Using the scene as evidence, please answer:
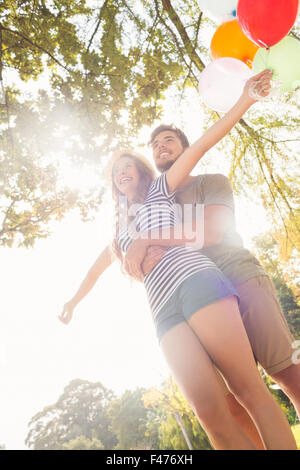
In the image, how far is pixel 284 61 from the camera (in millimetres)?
1869

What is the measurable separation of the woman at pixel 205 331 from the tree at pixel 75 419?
1527 inches

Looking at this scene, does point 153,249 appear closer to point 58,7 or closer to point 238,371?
point 238,371

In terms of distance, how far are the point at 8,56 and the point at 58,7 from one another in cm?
101

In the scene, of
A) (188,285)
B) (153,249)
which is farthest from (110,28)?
(188,285)

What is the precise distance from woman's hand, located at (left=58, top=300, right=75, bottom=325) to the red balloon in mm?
2230

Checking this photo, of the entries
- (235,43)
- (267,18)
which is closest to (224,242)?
(267,18)

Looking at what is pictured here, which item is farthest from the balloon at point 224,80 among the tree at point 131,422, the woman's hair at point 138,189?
the tree at point 131,422

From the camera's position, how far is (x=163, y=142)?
233cm

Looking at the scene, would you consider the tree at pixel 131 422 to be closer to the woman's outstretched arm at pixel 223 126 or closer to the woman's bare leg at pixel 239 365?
the woman's bare leg at pixel 239 365

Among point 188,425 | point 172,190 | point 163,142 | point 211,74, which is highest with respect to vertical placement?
point 211,74

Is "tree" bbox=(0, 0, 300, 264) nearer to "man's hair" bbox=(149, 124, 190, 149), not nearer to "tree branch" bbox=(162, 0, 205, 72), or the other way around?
"tree branch" bbox=(162, 0, 205, 72)

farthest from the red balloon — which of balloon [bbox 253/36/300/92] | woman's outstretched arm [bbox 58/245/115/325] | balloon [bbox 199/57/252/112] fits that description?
woman's outstretched arm [bbox 58/245/115/325]

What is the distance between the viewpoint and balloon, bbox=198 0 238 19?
91.8 inches

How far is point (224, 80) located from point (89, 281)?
183cm
